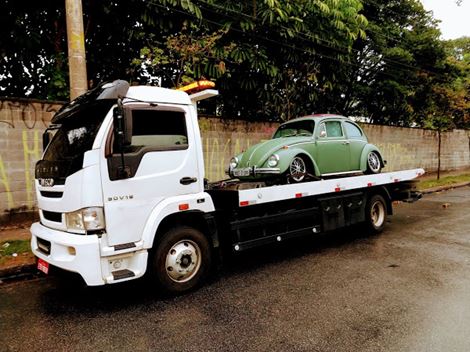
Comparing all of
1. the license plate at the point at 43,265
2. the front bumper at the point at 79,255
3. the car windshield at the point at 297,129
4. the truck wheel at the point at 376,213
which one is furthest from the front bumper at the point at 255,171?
the license plate at the point at 43,265

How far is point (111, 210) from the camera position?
3646 millimetres

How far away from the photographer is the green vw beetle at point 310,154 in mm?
5805

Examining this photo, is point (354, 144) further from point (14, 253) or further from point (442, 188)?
point (442, 188)

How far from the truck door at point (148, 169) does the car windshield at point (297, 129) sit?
2.92m

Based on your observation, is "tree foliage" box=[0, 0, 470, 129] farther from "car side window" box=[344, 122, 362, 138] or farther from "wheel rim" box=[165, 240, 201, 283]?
"wheel rim" box=[165, 240, 201, 283]

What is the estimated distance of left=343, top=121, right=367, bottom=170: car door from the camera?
700cm

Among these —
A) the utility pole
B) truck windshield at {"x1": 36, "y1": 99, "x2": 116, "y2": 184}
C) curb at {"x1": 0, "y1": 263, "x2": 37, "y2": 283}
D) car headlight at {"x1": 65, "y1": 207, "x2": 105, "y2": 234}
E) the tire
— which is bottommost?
curb at {"x1": 0, "y1": 263, "x2": 37, "y2": 283}

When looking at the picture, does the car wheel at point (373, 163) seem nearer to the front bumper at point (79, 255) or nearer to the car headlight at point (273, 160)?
the car headlight at point (273, 160)

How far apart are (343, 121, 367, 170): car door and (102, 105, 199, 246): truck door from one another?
3.88 meters

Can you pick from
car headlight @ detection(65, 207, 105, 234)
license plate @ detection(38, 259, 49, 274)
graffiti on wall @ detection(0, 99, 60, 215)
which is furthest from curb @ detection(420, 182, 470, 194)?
license plate @ detection(38, 259, 49, 274)

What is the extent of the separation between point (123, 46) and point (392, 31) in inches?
484

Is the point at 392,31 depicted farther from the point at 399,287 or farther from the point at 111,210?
the point at 111,210

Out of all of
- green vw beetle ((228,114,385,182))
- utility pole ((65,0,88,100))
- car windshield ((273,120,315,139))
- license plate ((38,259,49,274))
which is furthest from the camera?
car windshield ((273,120,315,139))

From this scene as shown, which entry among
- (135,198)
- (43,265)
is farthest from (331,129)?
(43,265)
